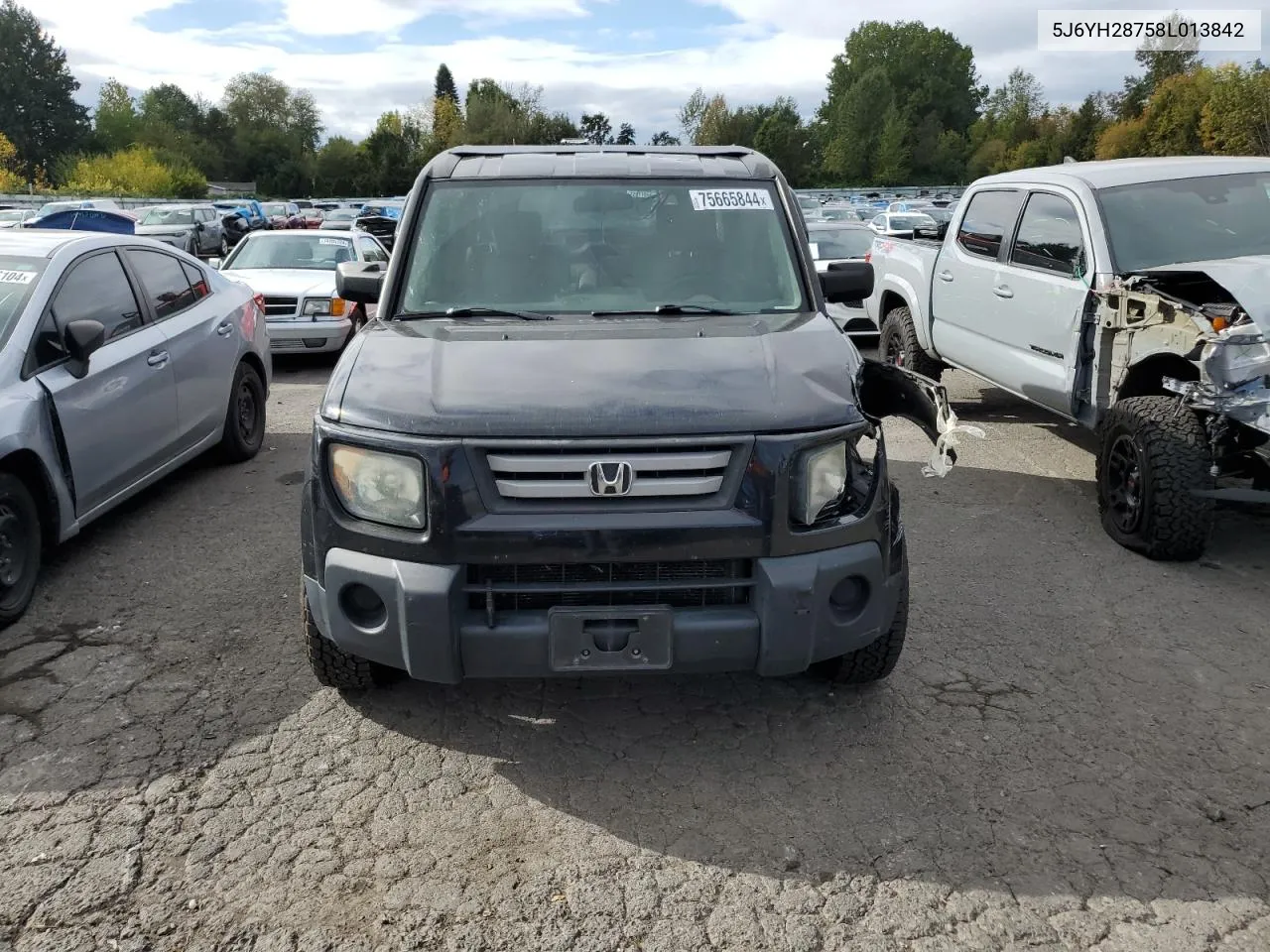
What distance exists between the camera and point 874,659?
3.81 metres

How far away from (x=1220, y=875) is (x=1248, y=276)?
336 cm

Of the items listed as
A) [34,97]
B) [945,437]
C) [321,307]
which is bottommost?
[321,307]

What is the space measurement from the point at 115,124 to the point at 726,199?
11243 centimetres

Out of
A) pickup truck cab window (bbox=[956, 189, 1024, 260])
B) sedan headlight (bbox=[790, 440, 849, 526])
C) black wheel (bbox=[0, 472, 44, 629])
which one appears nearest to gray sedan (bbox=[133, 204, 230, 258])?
pickup truck cab window (bbox=[956, 189, 1024, 260])

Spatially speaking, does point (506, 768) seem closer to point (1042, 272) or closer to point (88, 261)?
point (88, 261)

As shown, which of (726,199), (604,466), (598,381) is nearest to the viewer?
(604,466)

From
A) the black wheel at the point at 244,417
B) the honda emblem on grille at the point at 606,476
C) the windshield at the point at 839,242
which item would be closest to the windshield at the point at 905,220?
the windshield at the point at 839,242

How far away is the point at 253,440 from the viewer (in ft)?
24.9

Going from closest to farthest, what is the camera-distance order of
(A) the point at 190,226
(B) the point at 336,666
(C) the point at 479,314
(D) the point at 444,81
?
(B) the point at 336,666 → (C) the point at 479,314 → (A) the point at 190,226 → (D) the point at 444,81

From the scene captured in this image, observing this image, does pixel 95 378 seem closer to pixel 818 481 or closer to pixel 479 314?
pixel 479 314

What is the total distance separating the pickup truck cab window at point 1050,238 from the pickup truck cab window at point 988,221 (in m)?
0.20

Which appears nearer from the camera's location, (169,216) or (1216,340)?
(1216,340)

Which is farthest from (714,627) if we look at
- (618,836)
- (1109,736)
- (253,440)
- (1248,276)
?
(253,440)

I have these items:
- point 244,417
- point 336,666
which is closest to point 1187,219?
point 336,666
